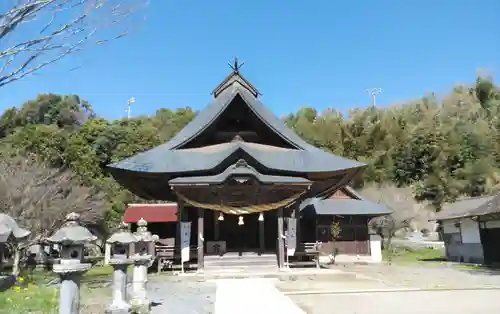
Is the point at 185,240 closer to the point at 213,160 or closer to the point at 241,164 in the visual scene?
the point at 213,160

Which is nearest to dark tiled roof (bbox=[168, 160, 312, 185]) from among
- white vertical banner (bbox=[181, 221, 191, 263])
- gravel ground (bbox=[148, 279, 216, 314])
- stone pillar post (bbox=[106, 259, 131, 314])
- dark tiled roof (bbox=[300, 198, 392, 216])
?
white vertical banner (bbox=[181, 221, 191, 263])

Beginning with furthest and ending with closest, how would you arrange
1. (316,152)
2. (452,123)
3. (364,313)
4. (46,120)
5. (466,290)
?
(46,120), (452,123), (316,152), (466,290), (364,313)

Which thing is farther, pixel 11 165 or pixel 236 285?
pixel 11 165

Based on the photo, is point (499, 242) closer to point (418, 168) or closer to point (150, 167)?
point (150, 167)

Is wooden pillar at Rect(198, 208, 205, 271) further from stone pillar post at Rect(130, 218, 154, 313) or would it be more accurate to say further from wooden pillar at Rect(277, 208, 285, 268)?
stone pillar post at Rect(130, 218, 154, 313)

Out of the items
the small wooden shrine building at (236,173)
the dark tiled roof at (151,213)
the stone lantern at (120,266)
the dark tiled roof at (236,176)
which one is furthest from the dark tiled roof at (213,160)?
the stone lantern at (120,266)

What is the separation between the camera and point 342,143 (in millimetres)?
44719

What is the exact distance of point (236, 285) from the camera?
415 inches

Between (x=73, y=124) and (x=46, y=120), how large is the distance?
3.45 meters

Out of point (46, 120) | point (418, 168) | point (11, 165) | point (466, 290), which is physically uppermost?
point (46, 120)

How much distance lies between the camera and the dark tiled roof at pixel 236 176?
13.3m

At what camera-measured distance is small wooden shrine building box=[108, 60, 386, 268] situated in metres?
13.9

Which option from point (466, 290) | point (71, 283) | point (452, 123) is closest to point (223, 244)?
point (466, 290)

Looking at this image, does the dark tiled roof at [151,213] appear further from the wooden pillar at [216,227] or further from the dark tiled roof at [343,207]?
the dark tiled roof at [343,207]
